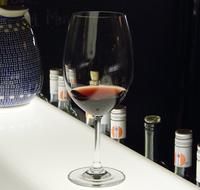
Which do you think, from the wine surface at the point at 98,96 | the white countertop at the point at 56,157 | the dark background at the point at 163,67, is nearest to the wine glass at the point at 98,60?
the wine surface at the point at 98,96

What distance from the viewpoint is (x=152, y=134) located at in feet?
3.57

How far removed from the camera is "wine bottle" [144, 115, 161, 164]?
107 cm

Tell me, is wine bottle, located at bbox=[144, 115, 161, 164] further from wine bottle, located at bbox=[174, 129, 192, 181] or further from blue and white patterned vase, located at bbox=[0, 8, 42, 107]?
blue and white patterned vase, located at bbox=[0, 8, 42, 107]

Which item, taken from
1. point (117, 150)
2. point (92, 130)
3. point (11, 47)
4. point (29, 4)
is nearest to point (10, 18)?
point (11, 47)

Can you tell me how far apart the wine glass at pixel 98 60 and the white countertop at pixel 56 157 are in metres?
0.13

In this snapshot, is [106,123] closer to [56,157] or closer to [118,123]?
[118,123]

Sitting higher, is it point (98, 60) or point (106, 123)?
point (98, 60)

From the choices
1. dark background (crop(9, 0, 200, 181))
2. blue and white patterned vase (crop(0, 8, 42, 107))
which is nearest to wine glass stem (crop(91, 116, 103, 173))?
blue and white patterned vase (crop(0, 8, 42, 107))

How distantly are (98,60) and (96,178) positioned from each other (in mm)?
179

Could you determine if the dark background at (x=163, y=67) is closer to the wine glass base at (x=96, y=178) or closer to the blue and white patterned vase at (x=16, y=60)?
the blue and white patterned vase at (x=16, y=60)

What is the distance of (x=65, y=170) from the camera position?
0.82 metres

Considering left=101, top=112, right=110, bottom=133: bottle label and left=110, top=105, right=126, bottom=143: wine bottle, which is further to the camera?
left=101, top=112, right=110, bottom=133: bottle label

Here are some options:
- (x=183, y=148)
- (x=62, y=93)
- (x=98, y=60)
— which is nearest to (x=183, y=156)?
(x=183, y=148)

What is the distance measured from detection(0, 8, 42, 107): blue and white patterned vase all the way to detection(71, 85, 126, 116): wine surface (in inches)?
18.7
